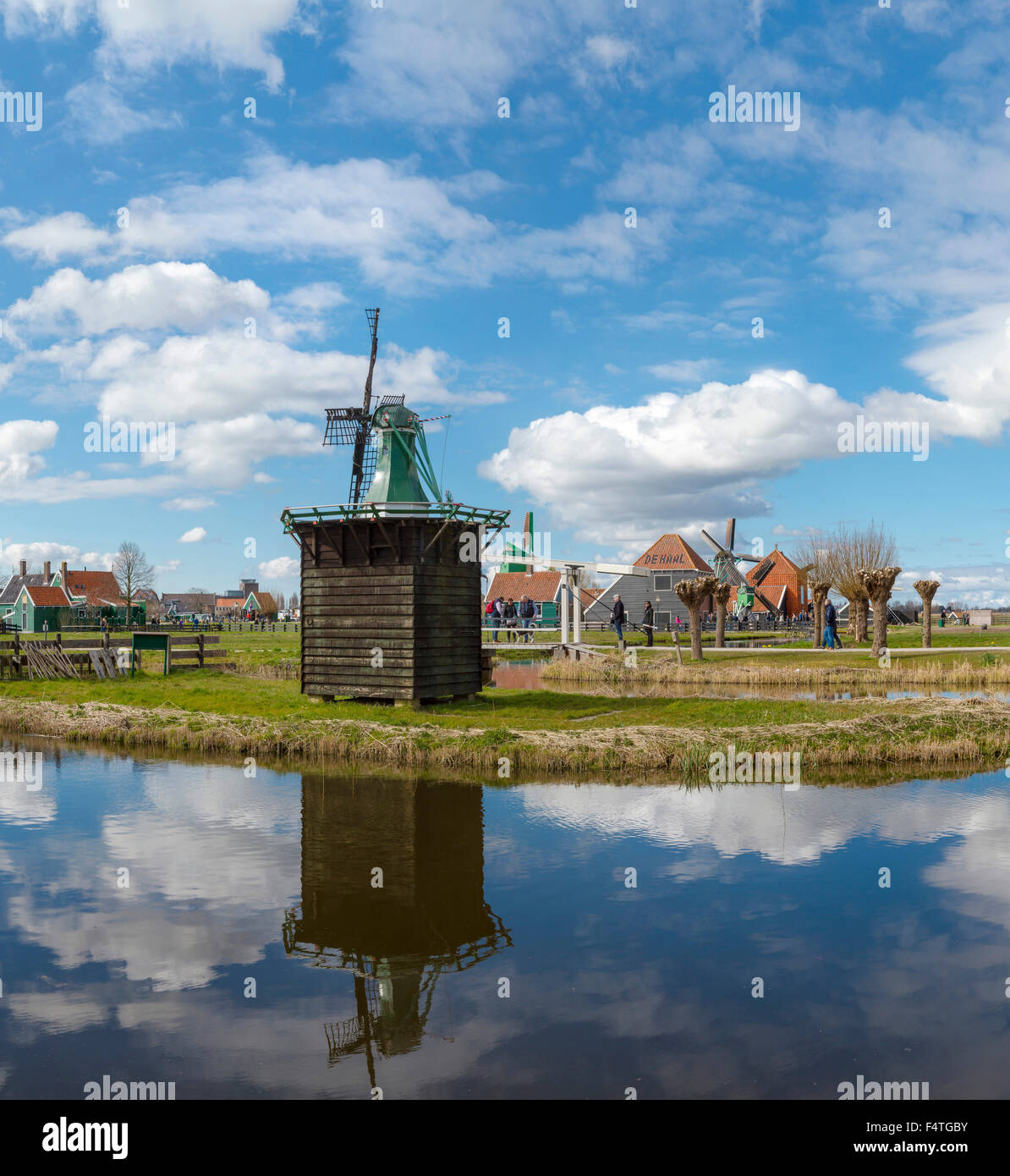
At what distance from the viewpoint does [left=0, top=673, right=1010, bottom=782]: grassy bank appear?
14.5 meters

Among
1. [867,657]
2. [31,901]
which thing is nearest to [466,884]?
[31,901]

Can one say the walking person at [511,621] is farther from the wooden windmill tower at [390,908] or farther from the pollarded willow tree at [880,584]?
the wooden windmill tower at [390,908]

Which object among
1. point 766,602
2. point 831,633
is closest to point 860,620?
point 831,633

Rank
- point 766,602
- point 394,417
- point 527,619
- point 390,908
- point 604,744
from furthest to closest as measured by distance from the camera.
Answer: point 766,602
point 527,619
point 394,417
point 604,744
point 390,908

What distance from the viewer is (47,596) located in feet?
241

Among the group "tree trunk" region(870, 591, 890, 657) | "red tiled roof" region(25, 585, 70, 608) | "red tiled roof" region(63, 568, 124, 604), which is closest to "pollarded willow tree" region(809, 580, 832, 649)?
"tree trunk" region(870, 591, 890, 657)

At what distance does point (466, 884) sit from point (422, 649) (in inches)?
414

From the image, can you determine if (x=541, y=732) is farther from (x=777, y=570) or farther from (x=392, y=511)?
(x=777, y=570)

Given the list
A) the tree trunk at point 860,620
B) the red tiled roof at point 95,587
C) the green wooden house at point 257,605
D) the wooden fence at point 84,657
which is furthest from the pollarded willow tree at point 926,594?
the green wooden house at point 257,605

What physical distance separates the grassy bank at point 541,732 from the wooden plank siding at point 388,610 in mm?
685

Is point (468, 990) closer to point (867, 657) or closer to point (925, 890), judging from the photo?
point (925, 890)

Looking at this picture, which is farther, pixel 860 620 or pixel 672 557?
pixel 672 557

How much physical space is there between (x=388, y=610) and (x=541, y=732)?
550 centimetres

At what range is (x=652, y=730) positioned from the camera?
15320 mm
